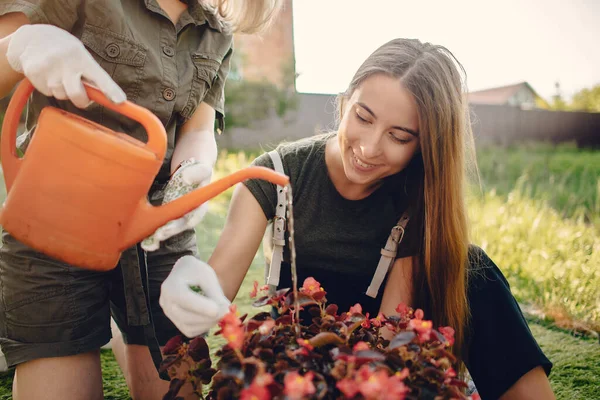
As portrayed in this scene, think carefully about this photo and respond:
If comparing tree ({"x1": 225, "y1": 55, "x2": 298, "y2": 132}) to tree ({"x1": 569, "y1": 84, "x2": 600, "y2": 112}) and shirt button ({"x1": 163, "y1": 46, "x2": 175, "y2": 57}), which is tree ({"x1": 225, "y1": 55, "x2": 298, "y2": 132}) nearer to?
shirt button ({"x1": 163, "y1": 46, "x2": 175, "y2": 57})

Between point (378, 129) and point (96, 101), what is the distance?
31.5 inches

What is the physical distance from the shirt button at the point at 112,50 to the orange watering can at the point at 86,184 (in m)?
0.32

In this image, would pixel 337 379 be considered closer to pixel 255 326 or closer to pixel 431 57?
pixel 255 326

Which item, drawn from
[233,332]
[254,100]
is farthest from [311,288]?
[254,100]

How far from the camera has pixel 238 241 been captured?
1.61m

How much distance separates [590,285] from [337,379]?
2.31 m

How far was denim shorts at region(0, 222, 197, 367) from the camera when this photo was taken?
1.43 metres

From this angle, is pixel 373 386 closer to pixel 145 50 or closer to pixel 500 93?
pixel 145 50

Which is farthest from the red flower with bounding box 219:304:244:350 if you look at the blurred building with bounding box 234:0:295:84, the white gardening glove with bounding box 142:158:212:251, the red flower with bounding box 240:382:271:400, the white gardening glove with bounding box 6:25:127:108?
the blurred building with bounding box 234:0:295:84

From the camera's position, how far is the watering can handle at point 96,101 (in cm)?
100

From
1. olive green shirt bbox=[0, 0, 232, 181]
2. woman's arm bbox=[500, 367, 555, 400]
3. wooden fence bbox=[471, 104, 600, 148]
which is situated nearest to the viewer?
olive green shirt bbox=[0, 0, 232, 181]

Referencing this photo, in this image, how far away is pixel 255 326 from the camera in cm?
100

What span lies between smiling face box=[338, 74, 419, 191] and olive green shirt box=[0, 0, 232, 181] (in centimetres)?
47

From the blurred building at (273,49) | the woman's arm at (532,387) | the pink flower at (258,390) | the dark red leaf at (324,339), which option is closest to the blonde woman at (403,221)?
the woman's arm at (532,387)
